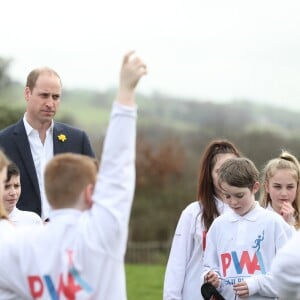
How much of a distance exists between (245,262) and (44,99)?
2226 mm

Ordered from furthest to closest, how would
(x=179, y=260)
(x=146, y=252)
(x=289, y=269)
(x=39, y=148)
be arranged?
(x=146, y=252), (x=39, y=148), (x=179, y=260), (x=289, y=269)

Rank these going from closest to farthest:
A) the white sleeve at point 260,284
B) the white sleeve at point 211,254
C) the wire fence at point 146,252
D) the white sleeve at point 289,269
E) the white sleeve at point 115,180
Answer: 1. the white sleeve at point 115,180
2. the white sleeve at point 289,269
3. the white sleeve at point 260,284
4. the white sleeve at point 211,254
5. the wire fence at point 146,252

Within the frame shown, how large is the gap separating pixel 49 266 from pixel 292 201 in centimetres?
373

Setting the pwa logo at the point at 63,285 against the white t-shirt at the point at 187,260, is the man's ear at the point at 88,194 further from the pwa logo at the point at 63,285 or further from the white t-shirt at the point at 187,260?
the white t-shirt at the point at 187,260

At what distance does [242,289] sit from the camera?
298 inches

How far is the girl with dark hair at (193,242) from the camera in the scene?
856cm

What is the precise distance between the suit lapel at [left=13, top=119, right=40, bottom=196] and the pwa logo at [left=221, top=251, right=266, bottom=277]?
72.2 inches

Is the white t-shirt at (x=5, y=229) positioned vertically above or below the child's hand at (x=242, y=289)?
above

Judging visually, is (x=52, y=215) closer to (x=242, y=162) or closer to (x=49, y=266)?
(x=49, y=266)

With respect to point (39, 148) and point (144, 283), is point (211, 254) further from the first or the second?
point (144, 283)

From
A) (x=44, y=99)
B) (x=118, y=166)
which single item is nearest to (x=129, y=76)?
(x=118, y=166)

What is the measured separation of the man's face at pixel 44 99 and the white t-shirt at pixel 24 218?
908 mm

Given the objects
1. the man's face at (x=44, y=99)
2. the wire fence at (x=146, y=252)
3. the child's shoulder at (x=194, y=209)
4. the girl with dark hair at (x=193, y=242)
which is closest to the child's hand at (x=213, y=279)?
the girl with dark hair at (x=193, y=242)

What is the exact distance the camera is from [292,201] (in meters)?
8.79
